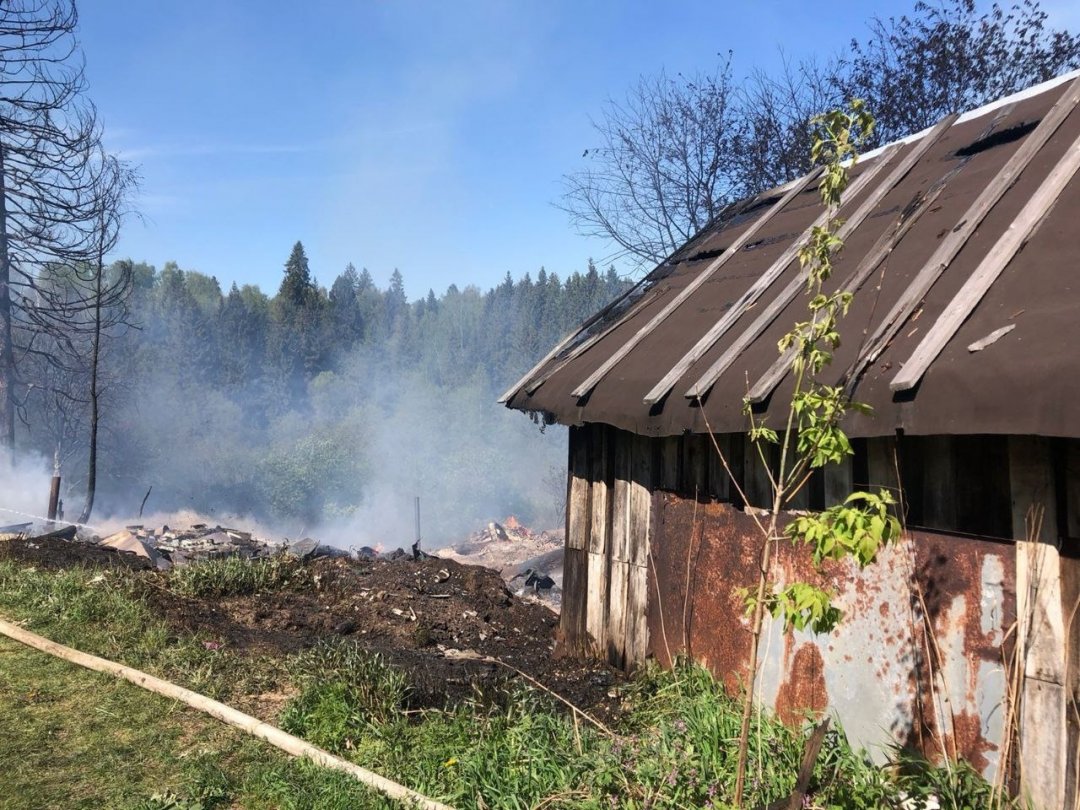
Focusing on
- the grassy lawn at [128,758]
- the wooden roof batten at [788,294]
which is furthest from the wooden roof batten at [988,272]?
the grassy lawn at [128,758]

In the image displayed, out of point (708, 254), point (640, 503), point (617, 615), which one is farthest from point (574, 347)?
point (617, 615)

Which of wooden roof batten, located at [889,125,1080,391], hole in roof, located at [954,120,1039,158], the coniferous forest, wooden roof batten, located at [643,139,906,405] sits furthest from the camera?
the coniferous forest

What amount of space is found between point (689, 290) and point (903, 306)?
2.67m

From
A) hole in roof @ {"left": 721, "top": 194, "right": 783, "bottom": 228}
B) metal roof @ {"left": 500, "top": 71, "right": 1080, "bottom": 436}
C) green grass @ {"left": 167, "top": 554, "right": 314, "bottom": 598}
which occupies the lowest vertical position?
green grass @ {"left": 167, "top": 554, "right": 314, "bottom": 598}

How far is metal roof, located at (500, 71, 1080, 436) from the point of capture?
331cm

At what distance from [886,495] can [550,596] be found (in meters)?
9.27

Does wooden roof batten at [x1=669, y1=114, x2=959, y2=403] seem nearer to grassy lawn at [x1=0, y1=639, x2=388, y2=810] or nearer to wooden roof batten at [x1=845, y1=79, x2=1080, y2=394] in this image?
wooden roof batten at [x1=845, y1=79, x2=1080, y2=394]

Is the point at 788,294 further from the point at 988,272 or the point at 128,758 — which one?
the point at 128,758

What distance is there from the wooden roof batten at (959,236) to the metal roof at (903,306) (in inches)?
0.4

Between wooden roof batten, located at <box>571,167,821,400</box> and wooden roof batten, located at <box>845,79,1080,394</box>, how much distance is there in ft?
7.32

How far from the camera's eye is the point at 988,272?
151 inches

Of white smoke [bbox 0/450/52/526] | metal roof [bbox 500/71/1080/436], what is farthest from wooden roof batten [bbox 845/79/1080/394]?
white smoke [bbox 0/450/52/526]

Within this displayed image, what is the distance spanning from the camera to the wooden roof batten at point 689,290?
6051 mm

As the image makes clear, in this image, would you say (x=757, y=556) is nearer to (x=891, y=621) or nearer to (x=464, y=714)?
(x=891, y=621)
